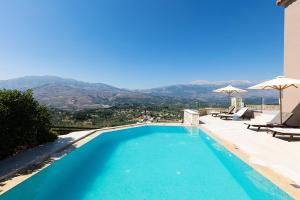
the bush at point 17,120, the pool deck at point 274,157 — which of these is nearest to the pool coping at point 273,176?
the pool deck at point 274,157

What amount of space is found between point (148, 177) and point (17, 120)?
452 centimetres

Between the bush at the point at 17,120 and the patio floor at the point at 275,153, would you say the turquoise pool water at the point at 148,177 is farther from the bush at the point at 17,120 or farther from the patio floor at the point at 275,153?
the bush at the point at 17,120

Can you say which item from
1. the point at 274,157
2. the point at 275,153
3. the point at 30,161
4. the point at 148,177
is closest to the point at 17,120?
the point at 30,161

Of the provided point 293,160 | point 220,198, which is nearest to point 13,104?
point 220,198

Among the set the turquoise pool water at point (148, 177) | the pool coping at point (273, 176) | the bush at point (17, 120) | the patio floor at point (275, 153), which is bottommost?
the turquoise pool water at point (148, 177)

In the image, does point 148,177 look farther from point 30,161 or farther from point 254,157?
point 30,161

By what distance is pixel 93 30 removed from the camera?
31.5m

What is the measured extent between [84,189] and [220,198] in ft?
10.9

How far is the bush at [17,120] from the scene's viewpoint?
581cm

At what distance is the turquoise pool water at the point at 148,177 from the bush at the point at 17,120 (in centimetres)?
155

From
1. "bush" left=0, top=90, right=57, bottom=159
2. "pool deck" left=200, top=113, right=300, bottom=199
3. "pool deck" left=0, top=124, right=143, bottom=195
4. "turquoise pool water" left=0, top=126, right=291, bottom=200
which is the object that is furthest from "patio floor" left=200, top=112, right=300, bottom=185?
"bush" left=0, top=90, right=57, bottom=159

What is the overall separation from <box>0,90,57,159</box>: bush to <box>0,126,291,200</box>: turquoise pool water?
5.09 feet

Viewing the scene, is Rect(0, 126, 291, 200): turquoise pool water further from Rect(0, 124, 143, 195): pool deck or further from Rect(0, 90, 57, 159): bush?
Rect(0, 90, 57, 159): bush

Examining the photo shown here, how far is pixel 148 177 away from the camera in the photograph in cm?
575
